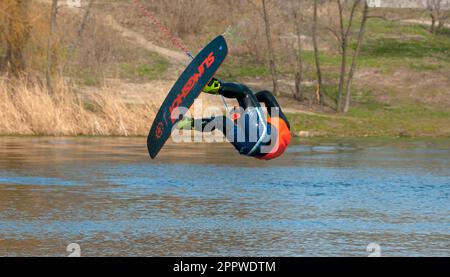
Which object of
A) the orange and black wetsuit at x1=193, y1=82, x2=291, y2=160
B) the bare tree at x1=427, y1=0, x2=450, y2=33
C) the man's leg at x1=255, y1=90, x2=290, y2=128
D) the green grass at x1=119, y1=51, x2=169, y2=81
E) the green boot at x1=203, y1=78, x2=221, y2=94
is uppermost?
the bare tree at x1=427, y1=0, x2=450, y2=33

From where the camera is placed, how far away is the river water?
15539 millimetres

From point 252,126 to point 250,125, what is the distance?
0.15ft

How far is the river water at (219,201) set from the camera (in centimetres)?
1554

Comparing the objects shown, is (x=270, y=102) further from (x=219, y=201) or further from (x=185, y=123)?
(x=219, y=201)

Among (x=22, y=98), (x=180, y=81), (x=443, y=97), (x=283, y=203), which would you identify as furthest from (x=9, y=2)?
(x=180, y=81)

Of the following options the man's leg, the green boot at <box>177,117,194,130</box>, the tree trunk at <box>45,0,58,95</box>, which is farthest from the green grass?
the man's leg

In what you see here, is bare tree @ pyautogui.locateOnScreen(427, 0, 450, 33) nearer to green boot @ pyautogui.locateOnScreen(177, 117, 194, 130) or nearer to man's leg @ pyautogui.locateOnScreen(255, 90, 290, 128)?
man's leg @ pyautogui.locateOnScreen(255, 90, 290, 128)

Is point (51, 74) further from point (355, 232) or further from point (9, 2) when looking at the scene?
point (355, 232)

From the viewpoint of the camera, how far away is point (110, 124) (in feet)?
115

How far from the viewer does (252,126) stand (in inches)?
633

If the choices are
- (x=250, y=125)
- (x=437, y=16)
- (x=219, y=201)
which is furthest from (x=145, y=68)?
(x=250, y=125)

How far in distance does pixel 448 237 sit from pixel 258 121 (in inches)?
126

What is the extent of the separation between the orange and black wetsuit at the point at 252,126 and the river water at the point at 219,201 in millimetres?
1288
